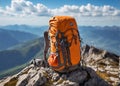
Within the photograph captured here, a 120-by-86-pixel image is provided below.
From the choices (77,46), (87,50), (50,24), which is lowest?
(87,50)

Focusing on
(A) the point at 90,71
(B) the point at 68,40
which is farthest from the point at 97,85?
(B) the point at 68,40

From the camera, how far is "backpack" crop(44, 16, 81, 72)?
2186 cm

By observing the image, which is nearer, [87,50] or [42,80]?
[42,80]

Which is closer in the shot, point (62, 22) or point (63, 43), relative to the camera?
point (63, 43)

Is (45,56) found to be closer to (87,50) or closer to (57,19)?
(57,19)

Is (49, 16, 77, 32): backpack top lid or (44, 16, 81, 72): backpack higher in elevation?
(49, 16, 77, 32): backpack top lid

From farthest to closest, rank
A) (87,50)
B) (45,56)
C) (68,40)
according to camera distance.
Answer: (87,50) → (45,56) → (68,40)

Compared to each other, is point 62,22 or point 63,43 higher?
point 62,22

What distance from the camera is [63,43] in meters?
21.5

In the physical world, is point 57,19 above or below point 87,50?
above

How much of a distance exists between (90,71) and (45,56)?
5.76 m

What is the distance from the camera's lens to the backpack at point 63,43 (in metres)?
21.9

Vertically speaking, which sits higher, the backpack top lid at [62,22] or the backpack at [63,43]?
the backpack top lid at [62,22]

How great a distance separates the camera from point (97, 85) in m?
23.3
